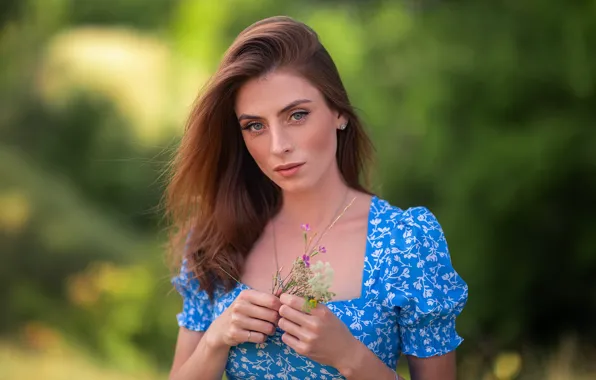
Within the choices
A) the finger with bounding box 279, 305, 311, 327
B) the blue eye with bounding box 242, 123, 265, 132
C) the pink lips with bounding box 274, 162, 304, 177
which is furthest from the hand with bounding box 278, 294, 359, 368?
the blue eye with bounding box 242, 123, 265, 132

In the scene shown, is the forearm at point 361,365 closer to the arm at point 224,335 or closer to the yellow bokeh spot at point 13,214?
the arm at point 224,335

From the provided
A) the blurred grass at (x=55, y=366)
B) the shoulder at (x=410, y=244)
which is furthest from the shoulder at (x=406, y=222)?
the blurred grass at (x=55, y=366)

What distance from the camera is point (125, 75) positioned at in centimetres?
820

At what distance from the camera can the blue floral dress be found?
2158 mm

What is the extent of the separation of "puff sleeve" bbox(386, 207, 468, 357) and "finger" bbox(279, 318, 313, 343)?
28 cm

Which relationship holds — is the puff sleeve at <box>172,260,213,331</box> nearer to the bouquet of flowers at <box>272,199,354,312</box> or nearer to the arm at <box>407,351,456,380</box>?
the bouquet of flowers at <box>272,199,354,312</box>

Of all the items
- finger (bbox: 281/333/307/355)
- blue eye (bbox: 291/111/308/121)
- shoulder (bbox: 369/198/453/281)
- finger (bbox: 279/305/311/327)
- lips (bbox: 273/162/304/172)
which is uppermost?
A: blue eye (bbox: 291/111/308/121)

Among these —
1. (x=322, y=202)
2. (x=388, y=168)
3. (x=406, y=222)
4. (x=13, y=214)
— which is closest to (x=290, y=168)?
(x=322, y=202)

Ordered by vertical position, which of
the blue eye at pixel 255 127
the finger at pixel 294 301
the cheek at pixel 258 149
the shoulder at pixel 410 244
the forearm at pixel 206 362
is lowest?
the forearm at pixel 206 362

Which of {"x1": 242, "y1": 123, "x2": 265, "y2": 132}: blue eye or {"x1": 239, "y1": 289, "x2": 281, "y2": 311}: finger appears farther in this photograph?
{"x1": 242, "y1": 123, "x2": 265, "y2": 132}: blue eye

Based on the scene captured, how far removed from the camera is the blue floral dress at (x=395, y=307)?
2.16 meters

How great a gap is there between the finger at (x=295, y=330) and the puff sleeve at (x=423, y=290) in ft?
0.93

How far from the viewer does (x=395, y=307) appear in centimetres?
219

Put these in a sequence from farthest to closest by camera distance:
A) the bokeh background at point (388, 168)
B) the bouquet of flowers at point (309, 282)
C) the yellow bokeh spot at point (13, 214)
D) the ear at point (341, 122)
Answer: the yellow bokeh spot at point (13, 214), the bokeh background at point (388, 168), the ear at point (341, 122), the bouquet of flowers at point (309, 282)
